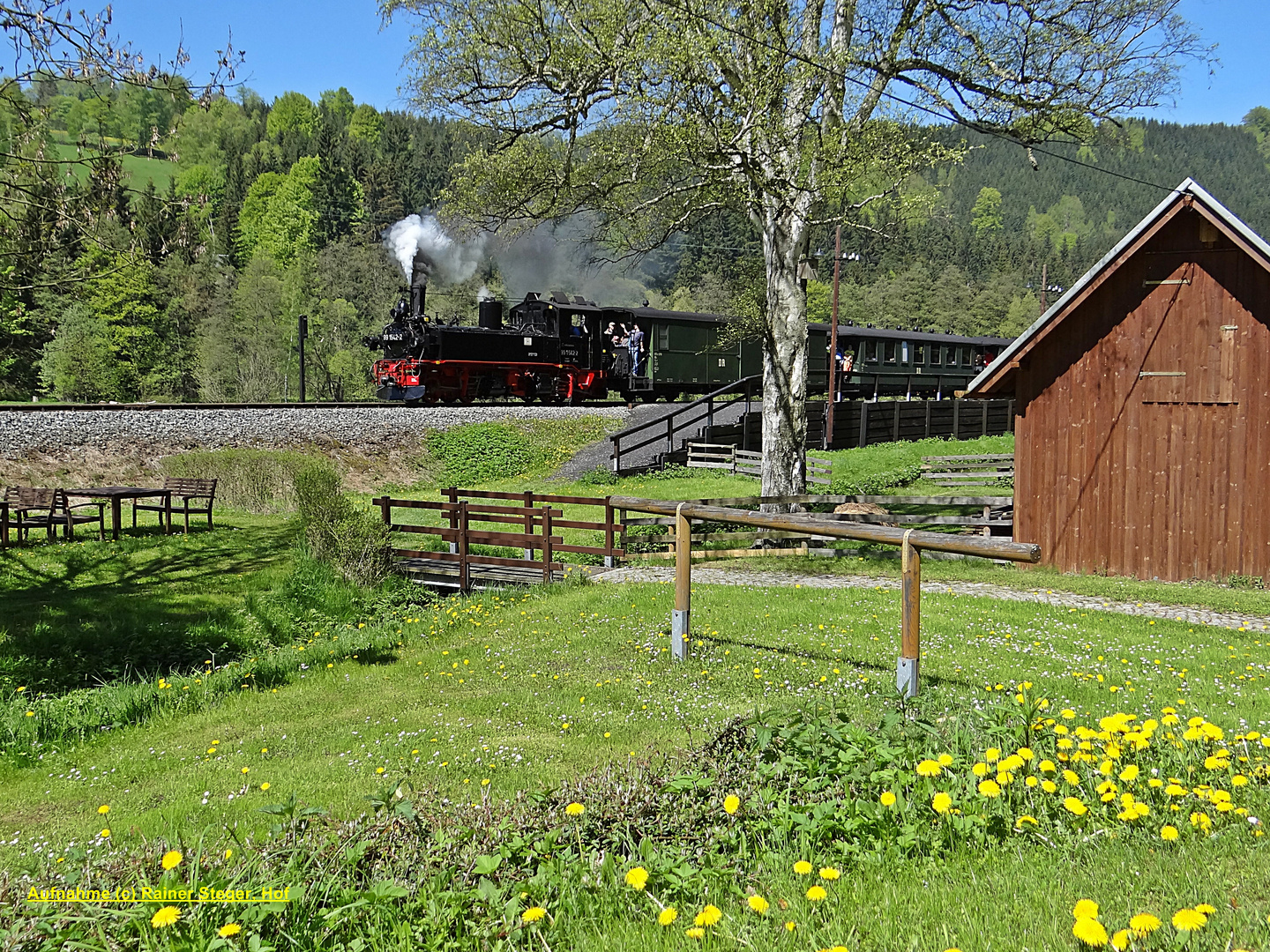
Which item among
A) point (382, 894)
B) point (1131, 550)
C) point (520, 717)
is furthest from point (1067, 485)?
point (382, 894)

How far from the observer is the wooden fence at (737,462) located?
25.1 metres

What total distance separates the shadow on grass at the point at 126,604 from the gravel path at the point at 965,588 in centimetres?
545

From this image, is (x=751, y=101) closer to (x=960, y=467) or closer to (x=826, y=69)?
(x=826, y=69)

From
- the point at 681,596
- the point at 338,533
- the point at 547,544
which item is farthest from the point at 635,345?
the point at 681,596

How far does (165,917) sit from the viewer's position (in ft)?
9.73

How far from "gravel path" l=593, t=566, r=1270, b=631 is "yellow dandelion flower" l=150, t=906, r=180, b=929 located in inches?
384

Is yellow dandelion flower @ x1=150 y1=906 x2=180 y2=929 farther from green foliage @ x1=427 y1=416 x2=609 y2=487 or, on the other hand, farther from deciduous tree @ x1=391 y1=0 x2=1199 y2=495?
green foliage @ x1=427 y1=416 x2=609 y2=487

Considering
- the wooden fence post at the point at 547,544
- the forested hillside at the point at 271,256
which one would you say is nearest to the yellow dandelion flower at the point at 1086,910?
the forested hillside at the point at 271,256

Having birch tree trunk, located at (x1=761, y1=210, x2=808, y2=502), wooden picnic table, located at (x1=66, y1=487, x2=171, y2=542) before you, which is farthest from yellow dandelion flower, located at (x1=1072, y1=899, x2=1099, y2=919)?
wooden picnic table, located at (x1=66, y1=487, x2=171, y2=542)

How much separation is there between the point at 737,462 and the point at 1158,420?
1303cm

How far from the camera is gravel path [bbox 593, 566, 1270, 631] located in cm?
1060

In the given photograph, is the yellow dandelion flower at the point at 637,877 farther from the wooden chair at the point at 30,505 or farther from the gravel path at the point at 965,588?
the wooden chair at the point at 30,505

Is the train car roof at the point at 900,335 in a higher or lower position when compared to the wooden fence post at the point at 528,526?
higher

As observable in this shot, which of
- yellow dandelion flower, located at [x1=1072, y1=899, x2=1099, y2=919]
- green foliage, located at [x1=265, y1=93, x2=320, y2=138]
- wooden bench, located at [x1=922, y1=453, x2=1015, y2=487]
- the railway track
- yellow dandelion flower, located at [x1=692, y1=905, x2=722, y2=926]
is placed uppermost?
green foliage, located at [x1=265, y1=93, x2=320, y2=138]
